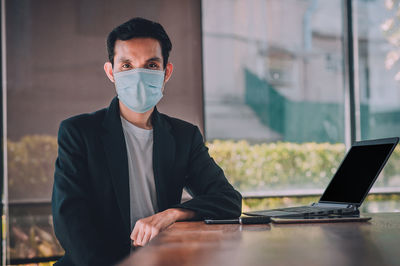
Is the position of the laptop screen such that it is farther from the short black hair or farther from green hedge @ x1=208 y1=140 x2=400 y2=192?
green hedge @ x1=208 y1=140 x2=400 y2=192

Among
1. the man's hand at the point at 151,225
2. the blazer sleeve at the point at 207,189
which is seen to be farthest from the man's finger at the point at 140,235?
the blazer sleeve at the point at 207,189

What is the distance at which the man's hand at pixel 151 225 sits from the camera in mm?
1700

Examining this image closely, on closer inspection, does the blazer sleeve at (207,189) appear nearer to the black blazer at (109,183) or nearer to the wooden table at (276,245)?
the black blazer at (109,183)

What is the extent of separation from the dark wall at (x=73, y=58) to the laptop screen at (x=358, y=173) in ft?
7.54

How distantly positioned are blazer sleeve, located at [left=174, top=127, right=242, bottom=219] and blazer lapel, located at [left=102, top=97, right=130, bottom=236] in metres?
0.23

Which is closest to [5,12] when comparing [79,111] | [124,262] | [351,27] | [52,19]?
[52,19]

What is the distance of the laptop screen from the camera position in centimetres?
183

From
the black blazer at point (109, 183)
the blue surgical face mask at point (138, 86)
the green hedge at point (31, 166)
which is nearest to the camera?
the black blazer at point (109, 183)

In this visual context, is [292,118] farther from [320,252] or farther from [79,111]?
[320,252]

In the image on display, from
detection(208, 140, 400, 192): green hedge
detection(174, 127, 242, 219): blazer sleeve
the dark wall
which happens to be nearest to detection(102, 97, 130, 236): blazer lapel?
detection(174, 127, 242, 219): blazer sleeve

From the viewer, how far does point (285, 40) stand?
4586 millimetres

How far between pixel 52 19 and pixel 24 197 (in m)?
1.44

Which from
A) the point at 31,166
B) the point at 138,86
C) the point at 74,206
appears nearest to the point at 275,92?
the point at 31,166

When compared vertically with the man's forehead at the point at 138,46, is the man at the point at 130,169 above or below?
below
